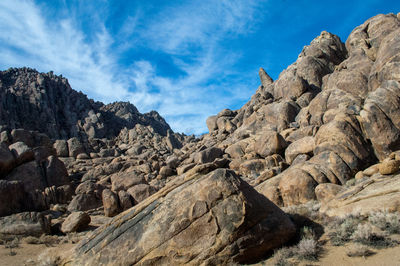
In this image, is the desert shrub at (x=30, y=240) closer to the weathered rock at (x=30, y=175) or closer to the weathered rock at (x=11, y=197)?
the weathered rock at (x=11, y=197)

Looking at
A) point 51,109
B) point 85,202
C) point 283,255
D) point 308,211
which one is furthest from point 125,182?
point 51,109

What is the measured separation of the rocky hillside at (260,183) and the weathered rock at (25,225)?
0.06 metres

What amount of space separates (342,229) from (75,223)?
1726 cm

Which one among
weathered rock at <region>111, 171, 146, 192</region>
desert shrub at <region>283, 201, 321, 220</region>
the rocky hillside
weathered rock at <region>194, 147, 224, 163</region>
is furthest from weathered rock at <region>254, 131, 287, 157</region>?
desert shrub at <region>283, 201, 321, 220</region>

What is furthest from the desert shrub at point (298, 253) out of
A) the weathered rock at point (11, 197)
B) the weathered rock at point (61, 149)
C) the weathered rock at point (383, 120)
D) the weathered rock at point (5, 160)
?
the weathered rock at point (61, 149)

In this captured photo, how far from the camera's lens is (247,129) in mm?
47969

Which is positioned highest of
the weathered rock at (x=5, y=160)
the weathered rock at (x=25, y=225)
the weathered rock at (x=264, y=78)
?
the weathered rock at (x=264, y=78)

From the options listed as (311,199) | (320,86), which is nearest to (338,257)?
(311,199)

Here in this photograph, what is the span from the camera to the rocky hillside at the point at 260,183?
8.56 metres

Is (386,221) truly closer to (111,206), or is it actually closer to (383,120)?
(383,120)

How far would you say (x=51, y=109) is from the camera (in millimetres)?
114875

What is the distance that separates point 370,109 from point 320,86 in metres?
28.2

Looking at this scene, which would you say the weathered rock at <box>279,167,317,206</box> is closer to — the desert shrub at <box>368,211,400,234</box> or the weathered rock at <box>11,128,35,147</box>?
the desert shrub at <box>368,211,400,234</box>

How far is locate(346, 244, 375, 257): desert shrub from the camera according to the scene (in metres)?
7.54
